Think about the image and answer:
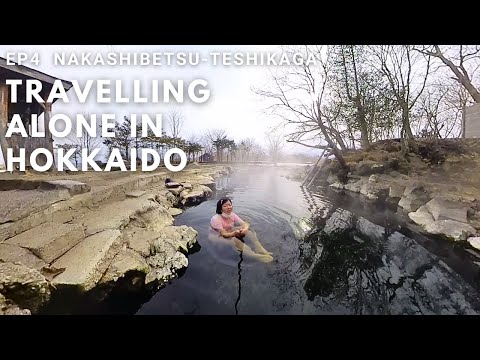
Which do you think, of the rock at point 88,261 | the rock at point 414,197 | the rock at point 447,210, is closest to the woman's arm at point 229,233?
the rock at point 88,261

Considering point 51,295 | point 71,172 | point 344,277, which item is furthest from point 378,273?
point 71,172

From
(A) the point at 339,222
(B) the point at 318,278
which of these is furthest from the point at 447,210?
(B) the point at 318,278

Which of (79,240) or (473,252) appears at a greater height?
(79,240)

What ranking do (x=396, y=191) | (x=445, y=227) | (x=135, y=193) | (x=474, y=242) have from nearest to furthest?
(x=474, y=242), (x=445, y=227), (x=135, y=193), (x=396, y=191)

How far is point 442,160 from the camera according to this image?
630 cm

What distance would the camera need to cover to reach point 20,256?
5.83ft

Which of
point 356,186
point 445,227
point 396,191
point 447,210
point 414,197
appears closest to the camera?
point 445,227

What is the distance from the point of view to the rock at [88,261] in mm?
1714

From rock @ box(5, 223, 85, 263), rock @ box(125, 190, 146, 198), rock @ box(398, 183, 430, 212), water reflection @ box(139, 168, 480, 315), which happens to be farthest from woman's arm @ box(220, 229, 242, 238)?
rock @ box(398, 183, 430, 212)

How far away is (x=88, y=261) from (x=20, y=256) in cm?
47

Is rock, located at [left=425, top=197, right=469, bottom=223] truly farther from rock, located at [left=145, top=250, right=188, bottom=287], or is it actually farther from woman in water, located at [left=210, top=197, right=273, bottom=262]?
rock, located at [left=145, top=250, right=188, bottom=287]

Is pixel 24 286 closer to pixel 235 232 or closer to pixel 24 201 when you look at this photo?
pixel 24 201
